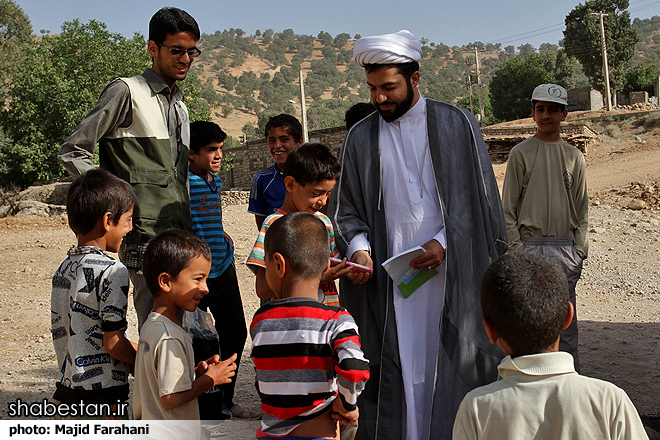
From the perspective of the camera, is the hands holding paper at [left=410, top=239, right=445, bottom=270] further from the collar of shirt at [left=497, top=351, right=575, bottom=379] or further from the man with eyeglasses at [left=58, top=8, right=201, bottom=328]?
the man with eyeglasses at [left=58, top=8, right=201, bottom=328]

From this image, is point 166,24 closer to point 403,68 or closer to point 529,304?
point 403,68

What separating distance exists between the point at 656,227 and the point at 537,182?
26.3ft

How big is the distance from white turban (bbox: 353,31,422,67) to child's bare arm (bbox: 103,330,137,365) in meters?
1.70

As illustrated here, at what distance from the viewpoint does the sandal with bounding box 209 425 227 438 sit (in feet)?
11.7

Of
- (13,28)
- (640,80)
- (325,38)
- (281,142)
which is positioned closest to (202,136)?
(281,142)

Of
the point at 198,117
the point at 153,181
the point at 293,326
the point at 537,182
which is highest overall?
the point at 198,117

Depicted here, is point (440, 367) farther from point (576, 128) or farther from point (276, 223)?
point (576, 128)

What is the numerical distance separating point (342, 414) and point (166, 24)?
7.20 ft

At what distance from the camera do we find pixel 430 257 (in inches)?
108

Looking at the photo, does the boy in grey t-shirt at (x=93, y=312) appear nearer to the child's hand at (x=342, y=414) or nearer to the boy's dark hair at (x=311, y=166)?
the boy's dark hair at (x=311, y=166)

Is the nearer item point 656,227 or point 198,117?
point 656,227

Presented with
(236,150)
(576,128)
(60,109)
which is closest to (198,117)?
(60,109)

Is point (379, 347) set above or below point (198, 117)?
below

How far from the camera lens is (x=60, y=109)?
22078 mm
